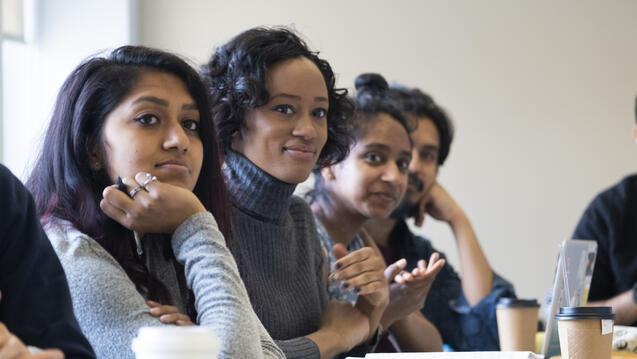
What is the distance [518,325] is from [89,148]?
38.8 inches

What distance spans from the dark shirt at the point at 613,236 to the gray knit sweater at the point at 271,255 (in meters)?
1.35

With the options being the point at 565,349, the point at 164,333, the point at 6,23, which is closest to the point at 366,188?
the point at 565,349

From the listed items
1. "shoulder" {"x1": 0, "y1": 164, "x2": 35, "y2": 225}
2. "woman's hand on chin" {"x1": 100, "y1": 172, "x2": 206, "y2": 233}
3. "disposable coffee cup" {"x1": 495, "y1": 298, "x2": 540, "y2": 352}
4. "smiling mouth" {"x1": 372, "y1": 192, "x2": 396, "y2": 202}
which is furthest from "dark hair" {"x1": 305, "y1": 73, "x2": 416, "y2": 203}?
"shoulder" {"x1": 0, "y1": 164, "x2": 35, "y2": 225}

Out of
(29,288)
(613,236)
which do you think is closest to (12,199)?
(29,288)

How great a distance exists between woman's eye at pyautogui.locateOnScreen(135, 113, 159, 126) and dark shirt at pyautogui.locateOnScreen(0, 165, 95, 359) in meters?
0.34

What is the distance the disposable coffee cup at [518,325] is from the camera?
5.88ft

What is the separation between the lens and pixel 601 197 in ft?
9.32

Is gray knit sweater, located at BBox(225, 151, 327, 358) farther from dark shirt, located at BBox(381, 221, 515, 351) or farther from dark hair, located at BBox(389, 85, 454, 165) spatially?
dark hair, located at BBox(389, 85, 454, 165)

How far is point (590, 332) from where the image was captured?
1370 millimetres

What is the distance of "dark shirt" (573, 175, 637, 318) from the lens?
2.75 metres

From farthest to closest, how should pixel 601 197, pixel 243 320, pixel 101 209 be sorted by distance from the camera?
1. pixel 601 197
2. pixel 101 209
3. pixel 243 320

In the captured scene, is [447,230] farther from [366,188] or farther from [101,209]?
[101,209]

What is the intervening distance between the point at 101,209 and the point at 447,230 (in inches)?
116

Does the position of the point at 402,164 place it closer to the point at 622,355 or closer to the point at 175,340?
the point at 622,355
